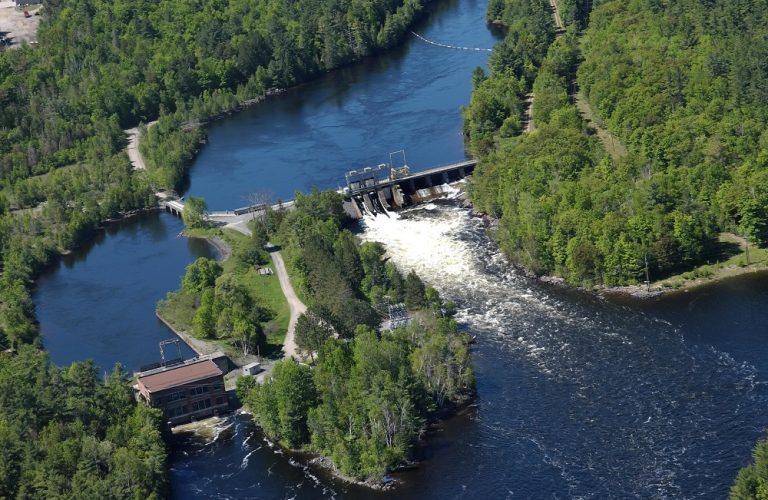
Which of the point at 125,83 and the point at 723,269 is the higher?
the point at 125,83

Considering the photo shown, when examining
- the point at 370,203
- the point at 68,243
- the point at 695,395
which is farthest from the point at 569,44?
the point at 695,395

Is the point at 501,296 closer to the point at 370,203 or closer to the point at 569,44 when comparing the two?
the point at 370,203

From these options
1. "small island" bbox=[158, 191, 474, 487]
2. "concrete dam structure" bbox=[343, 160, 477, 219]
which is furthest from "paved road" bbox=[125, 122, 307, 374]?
"concrete dam structure" bbox=[343, 160, 477, 219]

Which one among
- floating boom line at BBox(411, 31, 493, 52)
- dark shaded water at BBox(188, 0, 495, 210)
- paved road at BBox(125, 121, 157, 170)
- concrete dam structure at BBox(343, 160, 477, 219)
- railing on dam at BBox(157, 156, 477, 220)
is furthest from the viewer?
floating boom line at BBox(411, 31, 493, 52)

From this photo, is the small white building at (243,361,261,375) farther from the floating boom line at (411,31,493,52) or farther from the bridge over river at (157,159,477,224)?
the floating boom line at (411,31,493,52)

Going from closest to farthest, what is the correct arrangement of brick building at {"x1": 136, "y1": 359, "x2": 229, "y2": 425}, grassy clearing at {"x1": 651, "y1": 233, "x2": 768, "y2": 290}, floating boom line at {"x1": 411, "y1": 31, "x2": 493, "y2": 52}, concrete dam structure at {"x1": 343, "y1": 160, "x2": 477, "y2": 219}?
brick building at {"x1": 136, "y1": 359, "x2": 229, "y2": 425} < grassy clearing at {"x1": 651, "y1": 233, "x2": 768, "y2": 290} < concrete dam structure at {"x1": 343, "y1": 160, "x2": 477, "y2": 219} < floating boom line at {"x1": 411, "y1": 31, "x2": 493, "y2": 52}

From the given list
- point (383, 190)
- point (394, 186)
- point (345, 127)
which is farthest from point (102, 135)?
point (394, 186)

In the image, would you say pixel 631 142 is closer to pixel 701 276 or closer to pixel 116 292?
pixel 701 276

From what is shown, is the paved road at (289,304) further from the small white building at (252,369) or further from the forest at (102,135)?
the small white building at (252,369)

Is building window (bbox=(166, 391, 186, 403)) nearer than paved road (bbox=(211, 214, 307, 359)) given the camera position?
Yes
